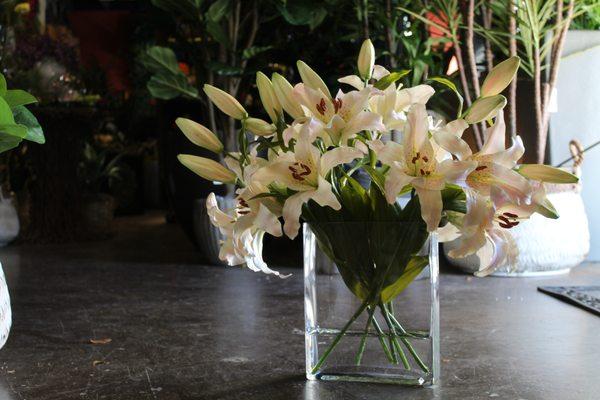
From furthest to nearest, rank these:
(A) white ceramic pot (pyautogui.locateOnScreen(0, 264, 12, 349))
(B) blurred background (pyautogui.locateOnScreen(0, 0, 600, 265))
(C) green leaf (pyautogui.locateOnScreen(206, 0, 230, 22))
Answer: (C) green leaf (pyautogui.locateOnScreen(206, 0, 230, 22))
(B) blurred background (pyautogui.locateOnScreen(0, 0, 600, 265))
(A) white ceramic pot (pyautogui.locateOnScreen(0, 264, 12, 349))

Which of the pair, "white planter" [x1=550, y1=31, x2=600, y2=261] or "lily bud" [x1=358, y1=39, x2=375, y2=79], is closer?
"lily bud" [x1=358, y1=39, x2=375, y2=79]

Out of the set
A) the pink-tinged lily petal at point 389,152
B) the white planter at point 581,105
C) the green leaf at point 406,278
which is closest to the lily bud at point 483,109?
the pink-tinged lily petal at point 389,152

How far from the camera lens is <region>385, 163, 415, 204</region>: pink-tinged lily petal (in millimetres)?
1022

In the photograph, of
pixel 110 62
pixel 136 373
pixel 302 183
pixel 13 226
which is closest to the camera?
pixel 302 183

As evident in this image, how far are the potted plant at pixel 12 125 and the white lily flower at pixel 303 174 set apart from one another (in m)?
0.43

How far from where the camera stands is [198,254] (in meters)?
3.99

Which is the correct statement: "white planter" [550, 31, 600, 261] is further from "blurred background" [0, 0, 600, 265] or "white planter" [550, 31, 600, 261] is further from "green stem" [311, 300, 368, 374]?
"green stem" [311, 300, 368, 374]

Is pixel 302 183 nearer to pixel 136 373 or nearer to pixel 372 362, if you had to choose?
pixel 372 362

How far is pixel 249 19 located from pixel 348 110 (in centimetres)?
284

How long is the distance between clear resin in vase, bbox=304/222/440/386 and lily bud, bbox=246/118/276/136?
159 millimetres

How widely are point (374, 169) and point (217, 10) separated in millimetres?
2436

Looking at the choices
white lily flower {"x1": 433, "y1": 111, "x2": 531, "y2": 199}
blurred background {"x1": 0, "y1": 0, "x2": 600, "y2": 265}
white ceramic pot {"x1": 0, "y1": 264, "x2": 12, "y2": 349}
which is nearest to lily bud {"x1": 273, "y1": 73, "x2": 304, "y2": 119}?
white lily flower {"x1": 433, "y1": 111, "x2": 531, "y2": 199}

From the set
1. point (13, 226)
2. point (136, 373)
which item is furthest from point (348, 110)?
point (13, 226)

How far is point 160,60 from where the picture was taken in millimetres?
3412
